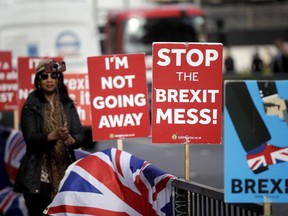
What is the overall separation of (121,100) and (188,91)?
1.11m

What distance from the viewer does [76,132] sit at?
8.70m

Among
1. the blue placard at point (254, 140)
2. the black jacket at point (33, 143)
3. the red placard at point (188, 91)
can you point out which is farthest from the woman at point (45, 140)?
the blue placard at point (254, 140)

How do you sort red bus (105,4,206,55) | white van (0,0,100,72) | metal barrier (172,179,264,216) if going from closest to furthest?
metal barrier (172,179,264,216), white van (0,0,100,72), red bus (105,4,206,55)

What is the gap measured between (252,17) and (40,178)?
43.5m

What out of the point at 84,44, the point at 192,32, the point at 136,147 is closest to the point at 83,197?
the point at 136,147

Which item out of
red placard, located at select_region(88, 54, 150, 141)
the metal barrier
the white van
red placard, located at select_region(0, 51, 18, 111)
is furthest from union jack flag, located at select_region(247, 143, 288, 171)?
the white van

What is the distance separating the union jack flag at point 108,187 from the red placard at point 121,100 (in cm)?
52

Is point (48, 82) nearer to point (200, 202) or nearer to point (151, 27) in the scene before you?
point (200, 202)

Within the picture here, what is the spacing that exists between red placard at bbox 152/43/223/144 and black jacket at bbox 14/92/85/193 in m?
1.16

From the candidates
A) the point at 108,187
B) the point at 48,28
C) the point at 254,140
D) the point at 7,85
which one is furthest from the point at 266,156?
the point at 48,28

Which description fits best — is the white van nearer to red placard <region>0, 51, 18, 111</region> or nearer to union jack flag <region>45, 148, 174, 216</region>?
red placard <region>0, 51, 18, 111</region>

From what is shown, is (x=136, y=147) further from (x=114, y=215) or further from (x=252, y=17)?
(x=252, y=17)

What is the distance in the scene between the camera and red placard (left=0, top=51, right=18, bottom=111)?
13.5 m

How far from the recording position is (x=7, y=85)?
44.3 feet
